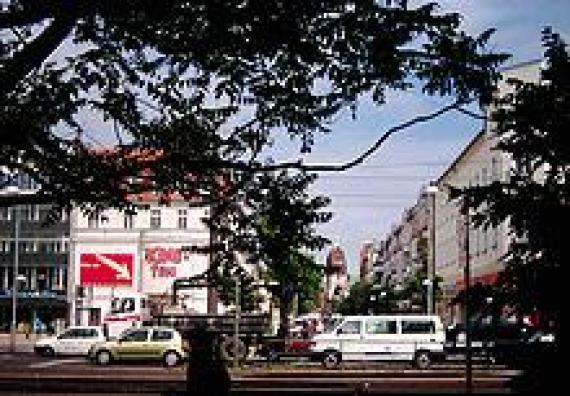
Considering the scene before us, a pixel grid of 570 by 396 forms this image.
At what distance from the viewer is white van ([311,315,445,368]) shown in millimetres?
41656

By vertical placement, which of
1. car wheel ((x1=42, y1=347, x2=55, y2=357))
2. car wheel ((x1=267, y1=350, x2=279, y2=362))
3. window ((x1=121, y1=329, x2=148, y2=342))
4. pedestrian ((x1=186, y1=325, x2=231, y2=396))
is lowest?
car wheel ((x1=42, y1=347, x2=55, y2=357))

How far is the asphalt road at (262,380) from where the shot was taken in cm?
2569

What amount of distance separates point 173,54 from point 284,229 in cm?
183

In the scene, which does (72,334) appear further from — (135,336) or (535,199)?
(535,199)

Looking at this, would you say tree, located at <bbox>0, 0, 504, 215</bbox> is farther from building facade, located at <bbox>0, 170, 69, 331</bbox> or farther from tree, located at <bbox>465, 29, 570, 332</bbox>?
building facade, located at <bbox>0, 170, 69, 331</bbox>

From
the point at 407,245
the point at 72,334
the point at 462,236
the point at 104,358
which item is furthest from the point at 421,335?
the point at 407,245

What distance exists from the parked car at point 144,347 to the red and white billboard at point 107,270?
29.0 m

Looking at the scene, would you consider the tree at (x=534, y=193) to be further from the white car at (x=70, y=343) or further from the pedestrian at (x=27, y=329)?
the pedestrian at (x=27, y=329)

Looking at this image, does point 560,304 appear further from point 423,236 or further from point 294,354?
point 423,236

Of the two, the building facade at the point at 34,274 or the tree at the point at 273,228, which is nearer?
the tree at the point at 273,228

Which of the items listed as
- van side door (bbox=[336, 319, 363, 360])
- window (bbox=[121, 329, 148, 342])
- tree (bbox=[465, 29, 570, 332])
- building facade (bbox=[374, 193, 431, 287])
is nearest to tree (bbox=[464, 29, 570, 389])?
tree (bbox=[465, 29, 570, 332])

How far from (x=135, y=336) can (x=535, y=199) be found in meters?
37.0

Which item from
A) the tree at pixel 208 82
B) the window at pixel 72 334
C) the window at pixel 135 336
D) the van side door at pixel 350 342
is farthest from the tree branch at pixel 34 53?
the window at pixel 72 334

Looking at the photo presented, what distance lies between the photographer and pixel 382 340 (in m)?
41.9
